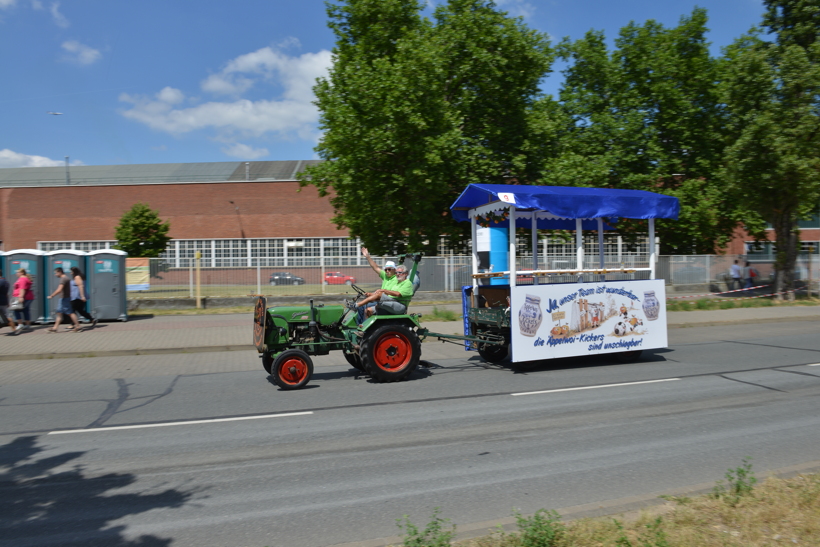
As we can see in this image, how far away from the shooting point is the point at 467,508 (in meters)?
4.29

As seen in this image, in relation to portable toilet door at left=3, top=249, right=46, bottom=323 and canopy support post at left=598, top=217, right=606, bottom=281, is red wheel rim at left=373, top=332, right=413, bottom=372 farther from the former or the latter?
portable toilet door at left=3, top=249, right=46, bottom=323

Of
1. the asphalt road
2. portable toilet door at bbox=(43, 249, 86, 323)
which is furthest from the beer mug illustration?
portable toilet door at bbox=(43, 249, 86, 323)

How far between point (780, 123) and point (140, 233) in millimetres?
39698

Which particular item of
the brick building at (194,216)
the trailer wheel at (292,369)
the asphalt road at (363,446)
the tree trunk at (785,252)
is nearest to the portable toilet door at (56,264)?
the asphalt road at (363,446)

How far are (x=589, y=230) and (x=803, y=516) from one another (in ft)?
28.8

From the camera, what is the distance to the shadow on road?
390 cm

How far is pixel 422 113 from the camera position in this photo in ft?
71.3

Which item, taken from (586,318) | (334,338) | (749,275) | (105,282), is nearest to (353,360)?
(334,338)

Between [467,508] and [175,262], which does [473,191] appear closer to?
[467,508]

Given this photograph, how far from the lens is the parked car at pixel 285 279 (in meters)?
22.5

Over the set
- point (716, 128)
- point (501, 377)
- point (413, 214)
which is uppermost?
point (716, 128)

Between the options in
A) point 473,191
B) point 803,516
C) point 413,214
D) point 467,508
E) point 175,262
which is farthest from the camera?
point 413,214

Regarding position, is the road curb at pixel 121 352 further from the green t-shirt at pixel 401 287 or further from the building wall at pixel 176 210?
the building wall at pixel 176 210

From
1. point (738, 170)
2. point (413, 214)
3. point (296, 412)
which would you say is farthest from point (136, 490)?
point (738, 170)
